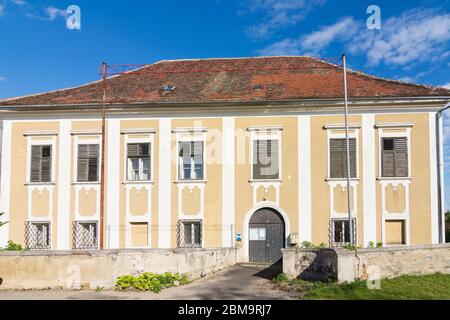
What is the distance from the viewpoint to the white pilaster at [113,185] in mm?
21281

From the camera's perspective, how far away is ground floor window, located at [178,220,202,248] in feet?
69.3

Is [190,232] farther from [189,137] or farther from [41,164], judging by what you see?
[41,164]

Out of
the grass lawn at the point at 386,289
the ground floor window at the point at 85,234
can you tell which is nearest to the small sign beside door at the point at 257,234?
the ground floor window at the point at 85,234

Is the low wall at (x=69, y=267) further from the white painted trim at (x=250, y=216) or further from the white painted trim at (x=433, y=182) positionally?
the white painted trim at (x=433, y=182)

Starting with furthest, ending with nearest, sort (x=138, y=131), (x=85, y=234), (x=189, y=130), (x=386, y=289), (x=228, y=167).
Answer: (x=138, y=131), (x=189, y=130), (x=85, y=234), (x=228, y=167), (x=386, y=289)

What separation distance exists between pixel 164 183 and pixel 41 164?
5.55 meters

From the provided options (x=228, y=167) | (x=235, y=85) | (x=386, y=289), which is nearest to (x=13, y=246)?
(x=228, y=167)

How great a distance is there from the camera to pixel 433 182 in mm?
20219

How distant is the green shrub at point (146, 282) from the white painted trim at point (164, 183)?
873cm

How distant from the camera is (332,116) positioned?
20.9 metres

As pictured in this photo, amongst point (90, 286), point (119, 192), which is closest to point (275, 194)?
point (119, 192)

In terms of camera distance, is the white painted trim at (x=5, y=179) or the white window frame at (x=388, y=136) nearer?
the white window frame at (x=388, y=136)

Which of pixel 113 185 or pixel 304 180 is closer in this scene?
pixel 304 180
